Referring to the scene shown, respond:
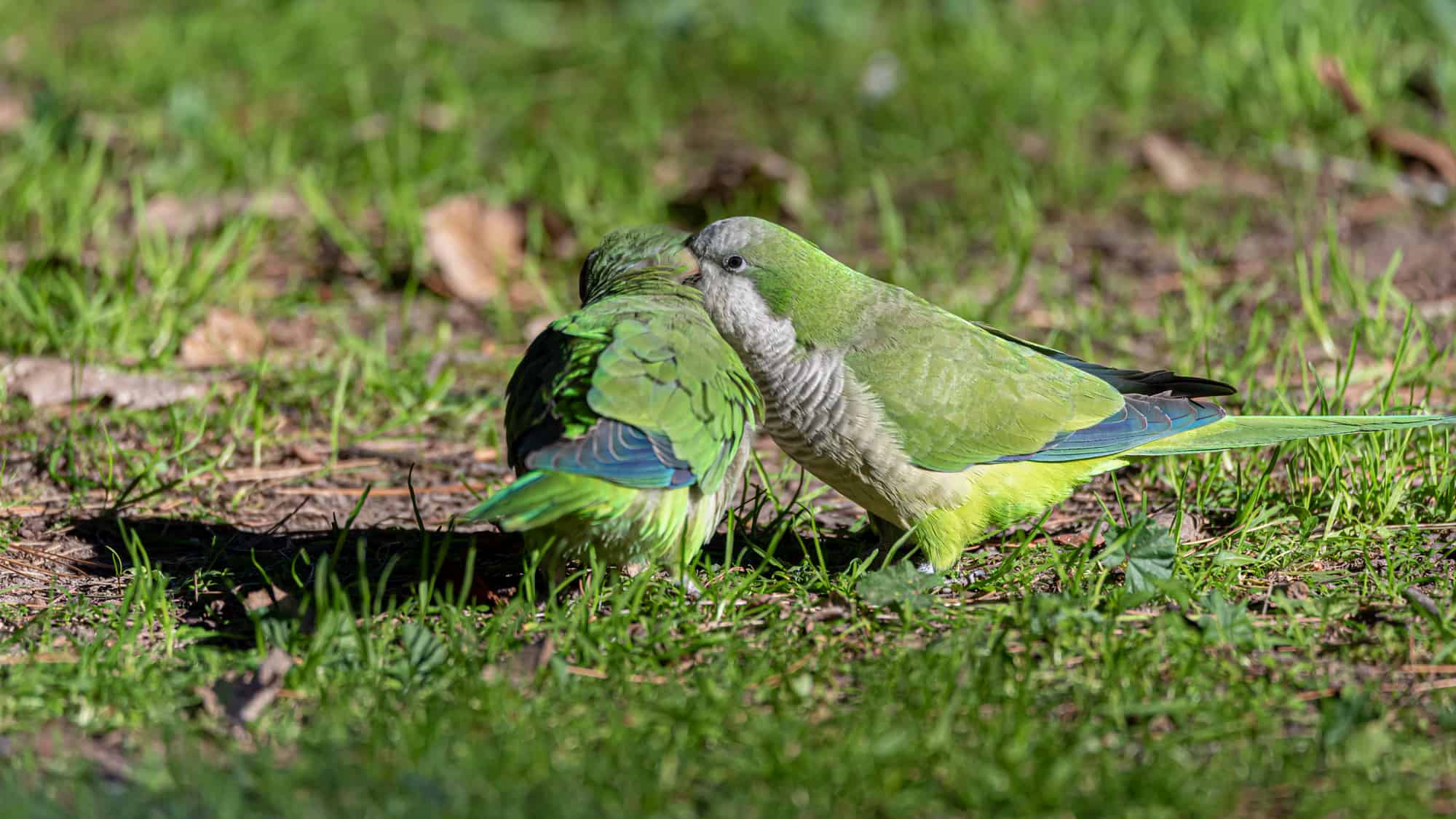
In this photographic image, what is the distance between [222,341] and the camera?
5.79 meters

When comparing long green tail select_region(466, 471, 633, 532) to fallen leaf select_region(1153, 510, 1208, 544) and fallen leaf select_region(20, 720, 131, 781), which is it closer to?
fallen leaf select_region(20, 720, 131, 781)

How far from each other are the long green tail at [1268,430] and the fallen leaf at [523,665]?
1786mm

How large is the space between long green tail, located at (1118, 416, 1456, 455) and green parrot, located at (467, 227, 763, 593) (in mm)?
1227

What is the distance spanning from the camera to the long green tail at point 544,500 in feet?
10.7

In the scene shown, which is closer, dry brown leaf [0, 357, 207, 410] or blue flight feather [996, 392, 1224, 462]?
blue flight feather [996, 392, 1224, 462]

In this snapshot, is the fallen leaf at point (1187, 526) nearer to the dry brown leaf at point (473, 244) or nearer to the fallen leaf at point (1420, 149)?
the dry brown leaf at point (473, 244)

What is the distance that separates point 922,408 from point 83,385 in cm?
312

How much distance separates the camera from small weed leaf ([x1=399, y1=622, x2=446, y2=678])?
3.27 metres

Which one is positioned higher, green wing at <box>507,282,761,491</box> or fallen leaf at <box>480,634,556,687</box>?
green wing at <box>507,282,761,491</box>

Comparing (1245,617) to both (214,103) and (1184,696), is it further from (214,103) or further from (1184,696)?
(214,103)

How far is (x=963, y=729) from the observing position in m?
3.03

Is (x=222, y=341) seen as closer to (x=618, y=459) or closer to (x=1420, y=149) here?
(x=618, y=459)

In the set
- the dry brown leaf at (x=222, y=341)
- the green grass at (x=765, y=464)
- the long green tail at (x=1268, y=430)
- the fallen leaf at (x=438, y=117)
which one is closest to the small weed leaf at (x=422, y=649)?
the green grass at (x=765, y=464)

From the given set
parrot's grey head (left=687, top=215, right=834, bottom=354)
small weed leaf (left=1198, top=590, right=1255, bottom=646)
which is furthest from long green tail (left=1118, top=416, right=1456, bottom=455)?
parrot's grey head (left=687, top=215, right=834, bottom=354)
